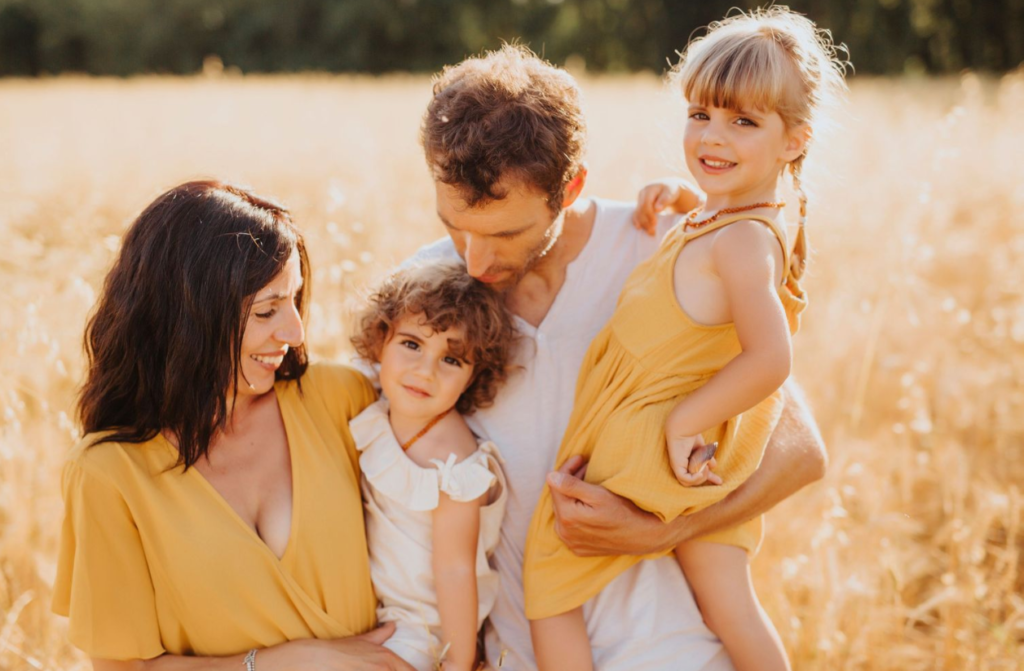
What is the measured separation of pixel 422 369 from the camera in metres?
2.15

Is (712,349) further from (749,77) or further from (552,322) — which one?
(749,77)

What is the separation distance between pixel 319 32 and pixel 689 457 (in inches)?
1312

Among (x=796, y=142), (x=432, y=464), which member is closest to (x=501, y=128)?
(x=796, y=142)

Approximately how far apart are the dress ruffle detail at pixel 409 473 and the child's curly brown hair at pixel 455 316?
214 mm

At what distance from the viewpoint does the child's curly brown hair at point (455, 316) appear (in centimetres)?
215

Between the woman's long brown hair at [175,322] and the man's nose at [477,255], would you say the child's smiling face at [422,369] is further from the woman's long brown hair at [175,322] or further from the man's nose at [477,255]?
the woman's long brown hair at [175,322]

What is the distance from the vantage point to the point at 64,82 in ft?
54.7

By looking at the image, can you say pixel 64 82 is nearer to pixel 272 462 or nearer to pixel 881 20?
pixel 272 462

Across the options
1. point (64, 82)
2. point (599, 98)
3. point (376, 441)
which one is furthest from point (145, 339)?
point (64, 82)

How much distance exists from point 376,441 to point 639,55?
1214 inches

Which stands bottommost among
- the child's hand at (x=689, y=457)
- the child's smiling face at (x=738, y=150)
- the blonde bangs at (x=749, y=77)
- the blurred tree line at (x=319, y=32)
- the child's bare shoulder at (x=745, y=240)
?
the child's hand at (x=689, y=457)

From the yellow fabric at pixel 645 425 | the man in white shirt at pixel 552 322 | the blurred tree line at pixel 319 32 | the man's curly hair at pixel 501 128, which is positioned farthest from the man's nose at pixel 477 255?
the blurred tree line at pixel 319 32

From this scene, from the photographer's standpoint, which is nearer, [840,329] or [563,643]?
[563,643]

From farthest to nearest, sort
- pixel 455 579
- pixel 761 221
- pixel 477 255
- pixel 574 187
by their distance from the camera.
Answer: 1. pixel 574 187
2. pixel 477 255
3. pixel 455 579
4. pixel 761 221
